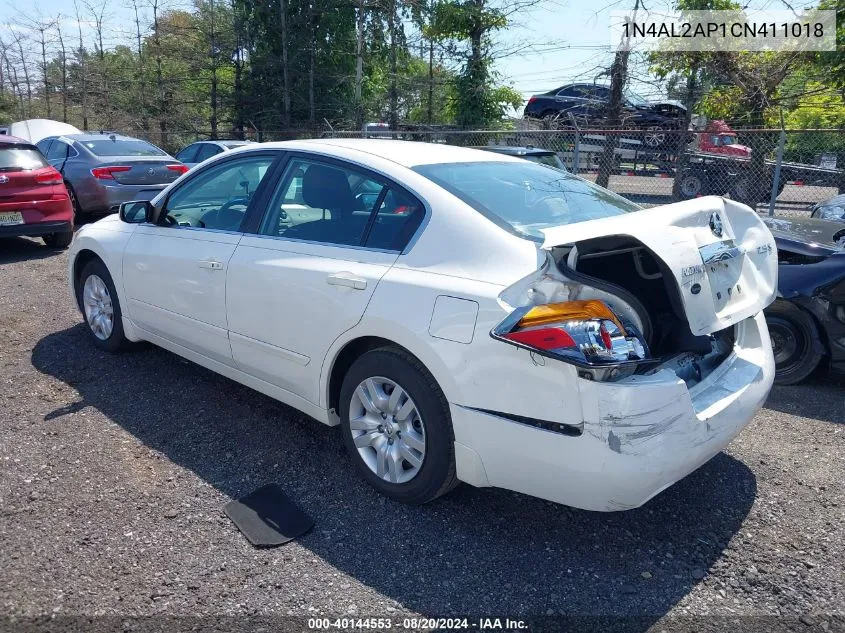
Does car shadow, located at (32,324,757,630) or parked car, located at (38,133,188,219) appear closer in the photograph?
car shadow, located at (32,324,757,630)

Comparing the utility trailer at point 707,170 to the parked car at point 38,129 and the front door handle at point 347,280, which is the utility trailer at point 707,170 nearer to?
the front door handle at point 347,280

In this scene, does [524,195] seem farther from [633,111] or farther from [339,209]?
[633,111]

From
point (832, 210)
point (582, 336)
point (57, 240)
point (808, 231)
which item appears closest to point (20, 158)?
point (57, 240)

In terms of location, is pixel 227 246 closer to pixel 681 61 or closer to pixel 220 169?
pixel 220 169

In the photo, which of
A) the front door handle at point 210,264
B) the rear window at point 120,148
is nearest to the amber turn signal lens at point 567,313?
the front door handle at point 210,264

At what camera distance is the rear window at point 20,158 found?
8.42 metres

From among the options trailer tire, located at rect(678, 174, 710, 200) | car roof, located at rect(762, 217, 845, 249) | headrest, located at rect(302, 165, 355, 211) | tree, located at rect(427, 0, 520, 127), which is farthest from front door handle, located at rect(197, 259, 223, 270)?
tree, located at rect(427, 0, 520, 127)

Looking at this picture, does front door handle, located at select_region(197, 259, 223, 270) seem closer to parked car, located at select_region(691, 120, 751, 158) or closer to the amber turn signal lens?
the amber turn signal lens

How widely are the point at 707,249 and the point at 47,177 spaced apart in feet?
28.1

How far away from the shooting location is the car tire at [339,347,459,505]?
2971mm

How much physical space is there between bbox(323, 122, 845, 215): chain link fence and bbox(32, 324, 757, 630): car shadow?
8.42 m

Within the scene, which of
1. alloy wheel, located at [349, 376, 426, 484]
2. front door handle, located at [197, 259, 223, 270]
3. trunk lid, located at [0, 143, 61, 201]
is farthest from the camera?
trunk lid, located at [0, 143, 61, 201]

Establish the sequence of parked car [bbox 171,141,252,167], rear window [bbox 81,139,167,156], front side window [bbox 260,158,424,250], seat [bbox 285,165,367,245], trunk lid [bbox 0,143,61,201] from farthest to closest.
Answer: parked car [bbox 171,141,252,167], rear window [bbox 81,139,167,156], trunk lid [bbox 0,143,61,201], seat [bbox 285,165,367,245], front side window [bbox 260,158,424,250]

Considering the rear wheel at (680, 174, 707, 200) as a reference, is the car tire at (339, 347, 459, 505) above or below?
below
